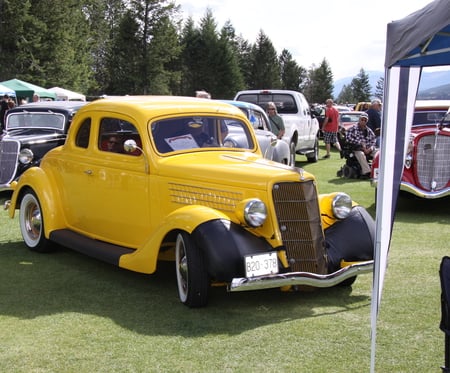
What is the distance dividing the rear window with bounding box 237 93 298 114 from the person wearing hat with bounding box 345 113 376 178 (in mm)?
2493

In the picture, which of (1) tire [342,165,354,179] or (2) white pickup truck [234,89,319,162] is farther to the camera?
(2) white pickup truck [234,89,319,162]

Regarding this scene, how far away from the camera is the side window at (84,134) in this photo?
6523 millimetres

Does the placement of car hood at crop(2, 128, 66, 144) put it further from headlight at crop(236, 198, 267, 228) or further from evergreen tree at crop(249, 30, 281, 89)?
evergreen tree at crop(249, 30, 281, 89)

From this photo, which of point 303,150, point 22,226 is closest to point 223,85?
point 303,150

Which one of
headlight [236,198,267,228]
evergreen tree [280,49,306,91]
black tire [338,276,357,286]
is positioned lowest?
black tire [338,276,357,286]

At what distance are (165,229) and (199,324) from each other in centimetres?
91

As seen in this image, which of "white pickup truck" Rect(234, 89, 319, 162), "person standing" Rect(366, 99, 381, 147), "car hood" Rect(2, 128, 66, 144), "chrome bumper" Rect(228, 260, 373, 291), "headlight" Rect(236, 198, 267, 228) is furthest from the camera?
"white pickup truck" Rect(234, 89, 319, 162)

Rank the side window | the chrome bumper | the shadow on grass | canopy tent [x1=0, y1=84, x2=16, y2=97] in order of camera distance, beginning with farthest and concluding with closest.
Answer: canopy tent [x1=0, y1=84, x2=16, y2=97]
the side window
the shadow on grass
the chrome bumper

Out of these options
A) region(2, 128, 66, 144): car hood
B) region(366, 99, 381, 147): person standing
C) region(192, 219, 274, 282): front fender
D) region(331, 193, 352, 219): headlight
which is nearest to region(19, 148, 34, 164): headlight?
region(2, 128, 66, 144): car hood

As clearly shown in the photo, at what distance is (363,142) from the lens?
44.0 ft

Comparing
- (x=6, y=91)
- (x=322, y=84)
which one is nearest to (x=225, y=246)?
(x=6, y=91)

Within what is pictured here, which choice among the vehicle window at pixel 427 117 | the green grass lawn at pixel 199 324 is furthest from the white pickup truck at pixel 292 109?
the green grass lawn at pixel 199 324

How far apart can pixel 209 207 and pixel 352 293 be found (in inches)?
60.4

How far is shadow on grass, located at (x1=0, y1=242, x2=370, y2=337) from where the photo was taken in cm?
466
